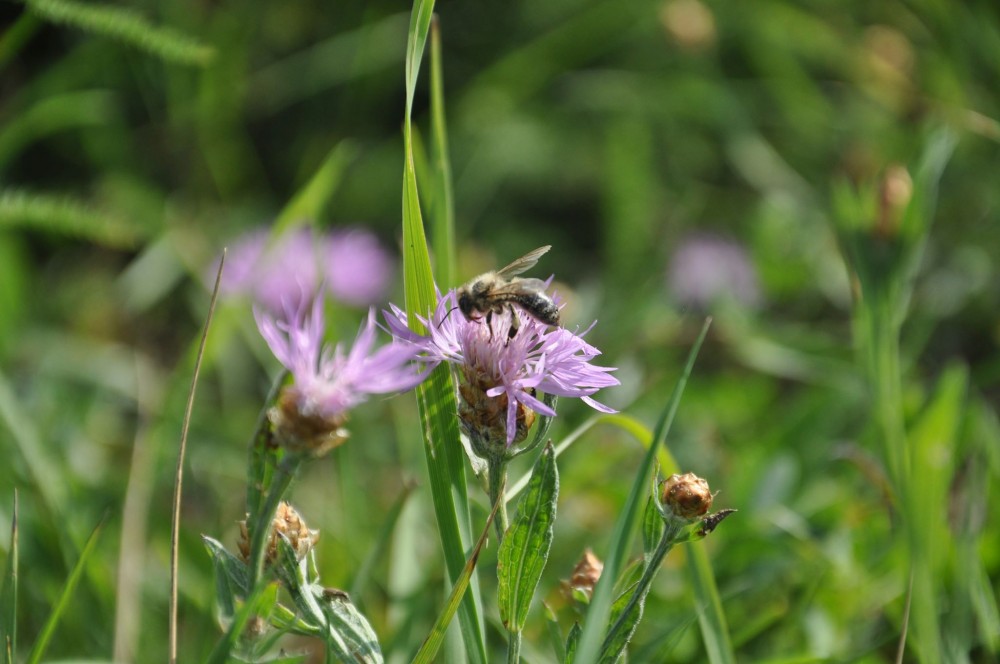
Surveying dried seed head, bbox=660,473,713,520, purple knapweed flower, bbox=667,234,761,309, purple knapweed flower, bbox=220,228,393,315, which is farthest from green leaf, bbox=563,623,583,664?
purple knapweed flower, bbox=667,234,761,309

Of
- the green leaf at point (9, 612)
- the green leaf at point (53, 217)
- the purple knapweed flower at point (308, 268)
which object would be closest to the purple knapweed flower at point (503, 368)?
the green leaf at point (9, 612)

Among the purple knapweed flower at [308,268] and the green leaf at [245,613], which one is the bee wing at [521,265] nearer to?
the green leaf at [245,613]

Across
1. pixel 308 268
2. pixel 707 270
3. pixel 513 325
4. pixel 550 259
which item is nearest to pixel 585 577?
pixel 513 325

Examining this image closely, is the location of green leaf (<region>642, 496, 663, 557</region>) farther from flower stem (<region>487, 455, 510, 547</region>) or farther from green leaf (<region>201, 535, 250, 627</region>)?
green leaf (<region>201, 535, 250, 627</region>)

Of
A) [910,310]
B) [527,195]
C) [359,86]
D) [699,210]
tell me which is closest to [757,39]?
[699,210]

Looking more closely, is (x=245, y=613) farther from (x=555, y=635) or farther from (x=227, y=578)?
(x=555, y=635)
